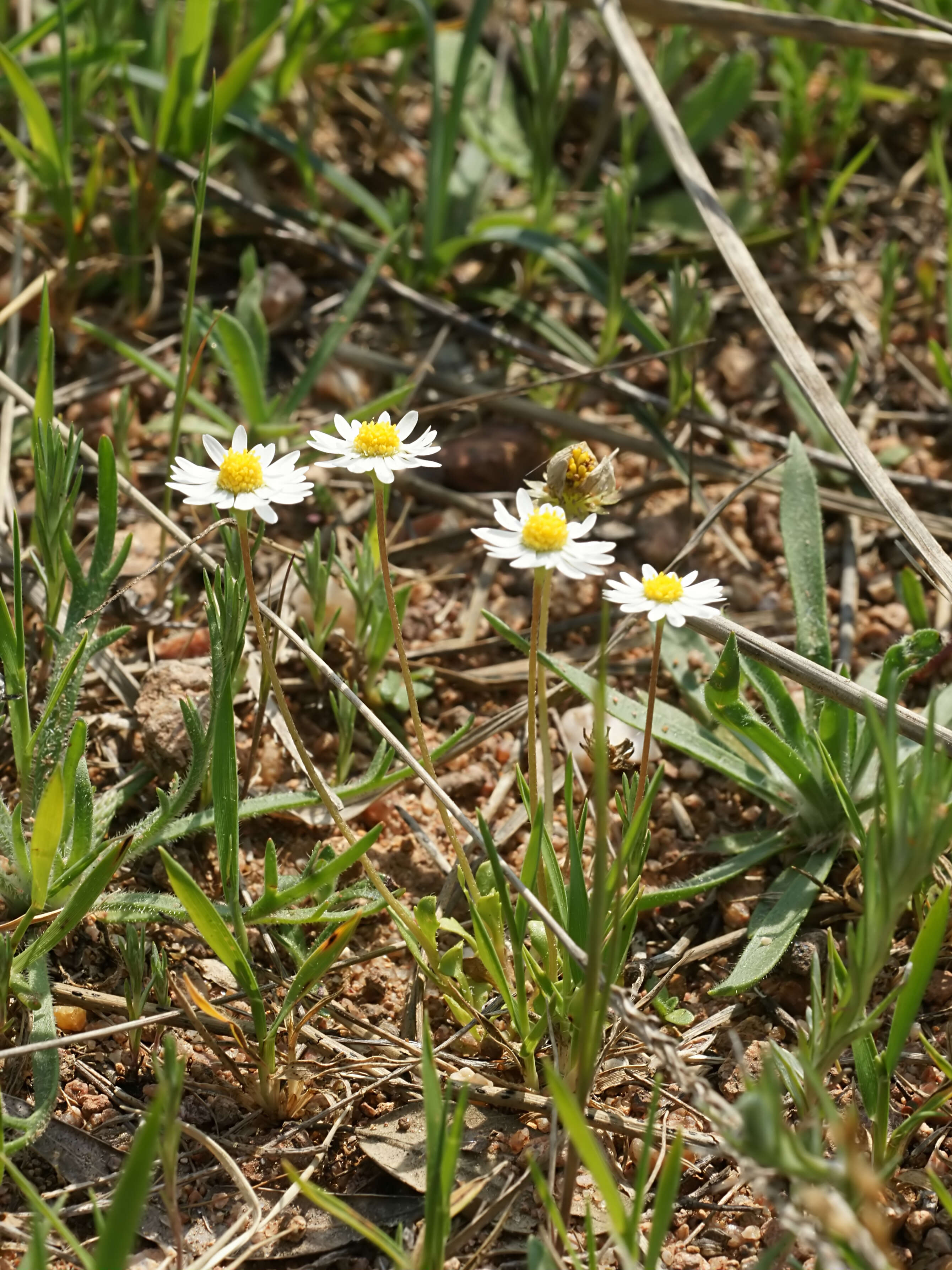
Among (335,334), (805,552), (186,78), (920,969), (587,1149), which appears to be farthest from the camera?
(186,78)

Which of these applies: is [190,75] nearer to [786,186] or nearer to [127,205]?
[127,205]

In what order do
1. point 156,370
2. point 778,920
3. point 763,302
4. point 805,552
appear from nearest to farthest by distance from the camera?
point 778,920
point 805,552
point 763,302
point 156,370

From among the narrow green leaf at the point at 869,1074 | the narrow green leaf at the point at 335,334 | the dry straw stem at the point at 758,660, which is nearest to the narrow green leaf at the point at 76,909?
the dry straw stem at the point at 758,660

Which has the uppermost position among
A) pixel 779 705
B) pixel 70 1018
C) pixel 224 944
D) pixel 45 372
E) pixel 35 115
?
pixel 35 115

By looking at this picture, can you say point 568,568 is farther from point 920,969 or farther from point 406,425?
point 920,969

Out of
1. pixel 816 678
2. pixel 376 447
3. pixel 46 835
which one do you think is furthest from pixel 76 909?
pixel 816 678

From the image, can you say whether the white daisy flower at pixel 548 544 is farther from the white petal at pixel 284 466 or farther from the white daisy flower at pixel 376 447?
the white petal at pixel 284 466
